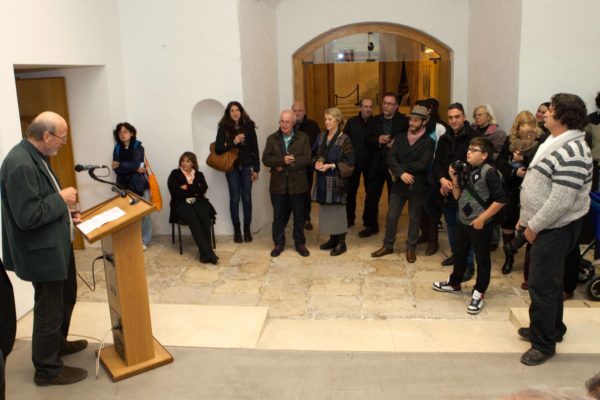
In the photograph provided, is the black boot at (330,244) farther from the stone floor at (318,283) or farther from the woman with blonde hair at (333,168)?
the woman with blonde hair at (333,168)

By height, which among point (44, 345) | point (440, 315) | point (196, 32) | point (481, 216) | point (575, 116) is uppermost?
point (196, 32)

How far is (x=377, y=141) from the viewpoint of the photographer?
7051 millimetres

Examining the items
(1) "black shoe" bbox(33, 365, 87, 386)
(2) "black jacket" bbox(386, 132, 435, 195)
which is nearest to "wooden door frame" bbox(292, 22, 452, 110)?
(2) "black jacket" bbox(386, 132, 435, 195)

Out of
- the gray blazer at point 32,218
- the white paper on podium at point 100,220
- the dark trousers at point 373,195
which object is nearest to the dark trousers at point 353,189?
the dark trousers at point 373,195

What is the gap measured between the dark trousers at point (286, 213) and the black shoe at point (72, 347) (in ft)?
9.01

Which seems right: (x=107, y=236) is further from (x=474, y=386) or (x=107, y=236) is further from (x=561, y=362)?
(x=561, y=362)

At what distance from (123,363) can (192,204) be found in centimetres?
281

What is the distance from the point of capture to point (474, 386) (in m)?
3.79

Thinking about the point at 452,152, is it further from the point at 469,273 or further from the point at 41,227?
the point at 41,227

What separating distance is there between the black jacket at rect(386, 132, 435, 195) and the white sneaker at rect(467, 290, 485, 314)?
55.5 inches

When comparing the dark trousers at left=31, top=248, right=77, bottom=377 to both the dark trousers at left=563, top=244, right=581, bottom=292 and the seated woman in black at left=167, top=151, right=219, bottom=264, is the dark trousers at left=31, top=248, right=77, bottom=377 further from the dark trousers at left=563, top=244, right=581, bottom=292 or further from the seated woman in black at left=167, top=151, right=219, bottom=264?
the dark trousers at left=563, top=244, right=581, bottom=292

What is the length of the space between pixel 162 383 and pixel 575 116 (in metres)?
2.90

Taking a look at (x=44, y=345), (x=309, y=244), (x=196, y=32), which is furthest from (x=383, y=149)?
(x=44, y=345)

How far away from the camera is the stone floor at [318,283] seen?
17.5ft
